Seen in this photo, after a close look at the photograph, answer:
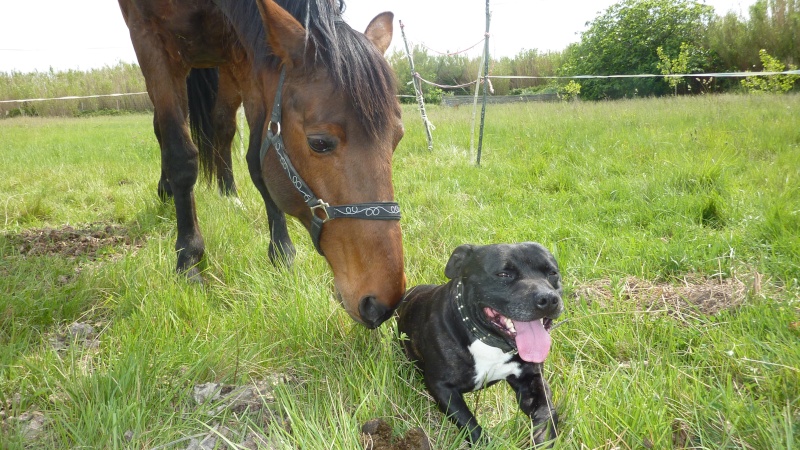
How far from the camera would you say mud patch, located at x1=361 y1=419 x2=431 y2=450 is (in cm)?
136

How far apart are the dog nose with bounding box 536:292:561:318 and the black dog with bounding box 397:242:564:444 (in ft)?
0.04

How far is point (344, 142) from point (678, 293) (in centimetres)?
175

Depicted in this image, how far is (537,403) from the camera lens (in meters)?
1.66

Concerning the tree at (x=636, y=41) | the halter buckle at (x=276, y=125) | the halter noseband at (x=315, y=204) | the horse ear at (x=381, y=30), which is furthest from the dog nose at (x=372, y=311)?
the tree at (x=636, y=41)

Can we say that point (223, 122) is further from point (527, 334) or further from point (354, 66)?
point (527, 334)

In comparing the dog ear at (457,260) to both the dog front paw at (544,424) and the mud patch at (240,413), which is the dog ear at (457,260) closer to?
the dog front paw at (544,424)

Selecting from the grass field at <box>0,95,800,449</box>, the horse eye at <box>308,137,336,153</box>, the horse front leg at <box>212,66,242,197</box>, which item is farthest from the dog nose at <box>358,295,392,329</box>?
the horse front leg at <box>212,66,242,197</box>

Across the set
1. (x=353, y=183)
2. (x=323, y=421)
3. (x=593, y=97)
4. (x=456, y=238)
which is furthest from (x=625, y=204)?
(x=593, y=97)

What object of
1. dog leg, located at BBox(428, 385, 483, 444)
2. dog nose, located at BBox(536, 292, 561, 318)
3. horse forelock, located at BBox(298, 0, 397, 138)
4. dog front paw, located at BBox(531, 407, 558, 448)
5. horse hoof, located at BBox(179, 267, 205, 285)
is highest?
horse forelock, located at BBox(298, 0, 397, 138)

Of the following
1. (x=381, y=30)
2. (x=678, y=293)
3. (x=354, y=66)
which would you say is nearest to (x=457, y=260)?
(x=354, y=66)

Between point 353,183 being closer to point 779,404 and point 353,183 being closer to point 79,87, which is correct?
point 779,404

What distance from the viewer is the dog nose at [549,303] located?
1.46 meters

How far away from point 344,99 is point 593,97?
2954cm

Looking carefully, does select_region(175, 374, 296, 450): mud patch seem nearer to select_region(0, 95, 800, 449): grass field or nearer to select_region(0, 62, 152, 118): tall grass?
select_region(0, 95, 800, 449): grass field
